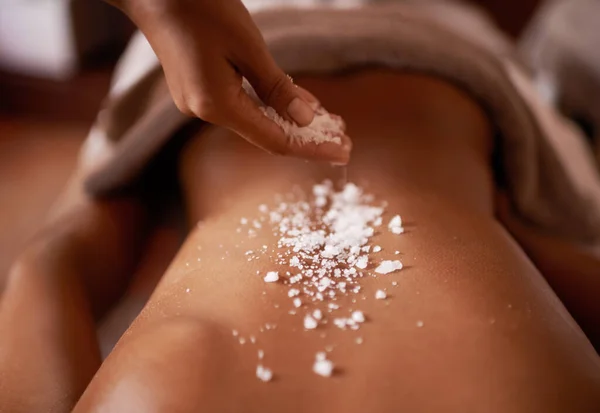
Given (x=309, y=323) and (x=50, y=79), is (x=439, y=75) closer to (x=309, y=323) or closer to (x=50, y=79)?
(x=309, y=323)

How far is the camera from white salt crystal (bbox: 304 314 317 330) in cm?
49

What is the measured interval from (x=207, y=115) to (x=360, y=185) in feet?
0.79

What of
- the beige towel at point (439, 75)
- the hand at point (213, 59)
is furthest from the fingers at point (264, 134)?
the beige towel at point (439, 75)

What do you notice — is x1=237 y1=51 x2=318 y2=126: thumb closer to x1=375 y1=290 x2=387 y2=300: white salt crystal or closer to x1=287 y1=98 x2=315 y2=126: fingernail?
x1=287 y1=98 x2=315 y2=126: fingernail

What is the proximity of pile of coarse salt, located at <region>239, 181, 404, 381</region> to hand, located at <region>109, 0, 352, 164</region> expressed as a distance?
0.11 metres

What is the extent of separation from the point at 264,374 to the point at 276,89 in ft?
0.79

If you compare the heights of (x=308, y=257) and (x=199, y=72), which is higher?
(x=199, y=72)

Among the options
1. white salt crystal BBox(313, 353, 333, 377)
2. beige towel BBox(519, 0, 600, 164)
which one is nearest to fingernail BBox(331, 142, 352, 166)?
white salt crystal BBox(313, 353, 333, 377)

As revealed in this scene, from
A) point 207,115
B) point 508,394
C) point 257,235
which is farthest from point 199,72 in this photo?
point 508,394

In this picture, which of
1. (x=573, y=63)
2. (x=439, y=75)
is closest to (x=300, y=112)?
(x=439, y=75)

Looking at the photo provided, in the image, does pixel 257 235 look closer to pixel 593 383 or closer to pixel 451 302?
pixel 451 302

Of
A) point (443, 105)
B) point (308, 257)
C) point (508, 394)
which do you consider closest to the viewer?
point (508, 394)

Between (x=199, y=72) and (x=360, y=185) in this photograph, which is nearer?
(x=199, y=72)

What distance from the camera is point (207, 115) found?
50 centimetres
